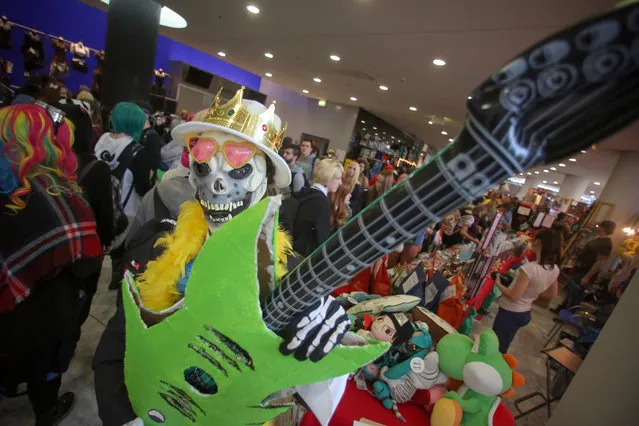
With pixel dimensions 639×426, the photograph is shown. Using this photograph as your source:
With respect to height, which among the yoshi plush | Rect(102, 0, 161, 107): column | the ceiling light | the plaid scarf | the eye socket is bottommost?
the yoshi plush

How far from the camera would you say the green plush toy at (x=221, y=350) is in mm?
607

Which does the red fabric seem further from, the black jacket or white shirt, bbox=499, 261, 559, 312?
white shirt, bbox=499, 261, 559, 312

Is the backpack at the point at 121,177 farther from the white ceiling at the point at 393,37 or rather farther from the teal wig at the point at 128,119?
Result: the white ceiling at the point at 393,37

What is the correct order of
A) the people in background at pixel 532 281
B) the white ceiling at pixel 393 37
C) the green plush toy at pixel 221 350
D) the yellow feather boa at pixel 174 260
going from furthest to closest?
1. the white ceiling at pixel 393 37
2. the people in background at pixel 532 281
3. the yellow feather boa at pixel 174 260
4. the green plush toy at pixel 221 350

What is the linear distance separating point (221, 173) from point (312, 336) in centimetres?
61

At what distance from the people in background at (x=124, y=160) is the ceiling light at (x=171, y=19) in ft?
17.8

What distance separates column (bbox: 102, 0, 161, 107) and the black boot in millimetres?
5228

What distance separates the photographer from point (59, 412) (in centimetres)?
188

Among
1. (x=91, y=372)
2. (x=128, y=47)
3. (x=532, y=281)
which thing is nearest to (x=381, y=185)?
(x=532, y=281)

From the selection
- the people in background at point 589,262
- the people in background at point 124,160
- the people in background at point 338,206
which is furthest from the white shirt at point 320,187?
the people in background at point 589,262

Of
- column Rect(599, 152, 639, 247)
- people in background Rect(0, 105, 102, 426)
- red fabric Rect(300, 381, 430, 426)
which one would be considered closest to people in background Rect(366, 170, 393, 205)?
red fabric Rect(300, 381, 430, 426)

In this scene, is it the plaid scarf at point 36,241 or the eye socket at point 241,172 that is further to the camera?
the plaid scarf at point 36,241

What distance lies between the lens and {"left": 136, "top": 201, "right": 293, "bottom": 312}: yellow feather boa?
912 mm

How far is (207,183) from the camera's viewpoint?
1005 millimetres
